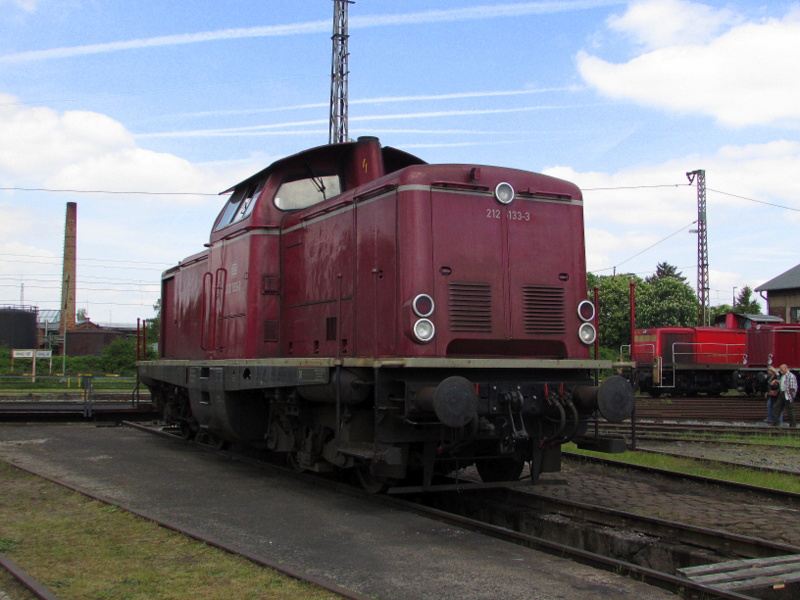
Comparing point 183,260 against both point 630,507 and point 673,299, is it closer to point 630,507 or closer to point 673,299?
point 630,507

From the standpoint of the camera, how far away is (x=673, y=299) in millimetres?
52781

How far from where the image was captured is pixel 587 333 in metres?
7.32

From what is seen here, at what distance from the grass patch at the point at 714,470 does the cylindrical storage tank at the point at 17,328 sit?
5541cm

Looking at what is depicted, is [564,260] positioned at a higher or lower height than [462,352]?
higher

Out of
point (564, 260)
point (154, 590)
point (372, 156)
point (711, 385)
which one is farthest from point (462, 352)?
point (711, 385)

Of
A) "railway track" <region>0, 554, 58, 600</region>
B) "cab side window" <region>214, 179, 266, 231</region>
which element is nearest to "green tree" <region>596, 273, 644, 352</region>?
"cab side window" <region>214, 179, 266, 231</region>

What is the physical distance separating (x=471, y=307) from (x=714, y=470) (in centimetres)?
468

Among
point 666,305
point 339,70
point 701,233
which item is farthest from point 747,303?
point 339,70

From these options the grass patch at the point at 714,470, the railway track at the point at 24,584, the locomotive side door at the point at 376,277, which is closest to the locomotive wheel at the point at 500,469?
the locomotive side door at the point at 376,277

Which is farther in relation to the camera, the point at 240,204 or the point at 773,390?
the point at 773,390

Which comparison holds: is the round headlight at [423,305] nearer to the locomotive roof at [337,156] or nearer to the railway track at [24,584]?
the locomotive roof at [337,156]

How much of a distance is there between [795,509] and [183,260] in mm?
9596

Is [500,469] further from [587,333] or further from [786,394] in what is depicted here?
[786,394]

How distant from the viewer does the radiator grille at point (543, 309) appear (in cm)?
710
